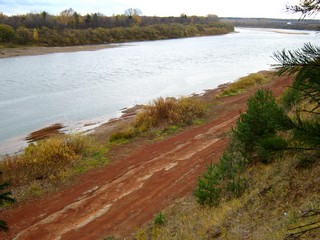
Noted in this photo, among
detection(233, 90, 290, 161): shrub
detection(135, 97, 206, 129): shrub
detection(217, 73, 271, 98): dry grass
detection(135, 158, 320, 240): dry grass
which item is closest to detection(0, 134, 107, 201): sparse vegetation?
detection(135, 97, 206, 129): shrub

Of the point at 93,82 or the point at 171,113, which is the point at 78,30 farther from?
the point at 171,113

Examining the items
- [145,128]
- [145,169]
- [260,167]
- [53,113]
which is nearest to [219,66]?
[53,113]

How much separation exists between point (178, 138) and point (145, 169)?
3.42 m

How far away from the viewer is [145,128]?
15.9m

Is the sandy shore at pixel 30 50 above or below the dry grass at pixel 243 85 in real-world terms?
above

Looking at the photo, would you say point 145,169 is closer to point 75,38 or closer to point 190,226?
point 190,226

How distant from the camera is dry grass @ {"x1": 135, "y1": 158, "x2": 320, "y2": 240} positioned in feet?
15.7

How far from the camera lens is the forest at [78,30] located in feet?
205

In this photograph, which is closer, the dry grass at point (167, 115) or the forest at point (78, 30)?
the dry grass at point (167, 115)

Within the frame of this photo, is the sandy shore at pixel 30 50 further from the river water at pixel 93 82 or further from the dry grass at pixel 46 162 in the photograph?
the dry grass at pixel 46 162

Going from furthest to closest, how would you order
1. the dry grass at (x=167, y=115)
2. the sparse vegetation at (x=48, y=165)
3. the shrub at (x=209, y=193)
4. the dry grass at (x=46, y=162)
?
the dry grass at (x=167, y=115), the dry grass at (x=46, y=162), the sparse vegetation at (x=48, y=165), the shrub at (x=209, y=193)

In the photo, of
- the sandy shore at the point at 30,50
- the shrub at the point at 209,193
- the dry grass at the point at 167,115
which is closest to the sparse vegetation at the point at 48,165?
the dry grass at the point at 167,115

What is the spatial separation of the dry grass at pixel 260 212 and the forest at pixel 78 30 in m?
59.4

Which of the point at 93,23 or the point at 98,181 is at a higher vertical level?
the point at 93,23
